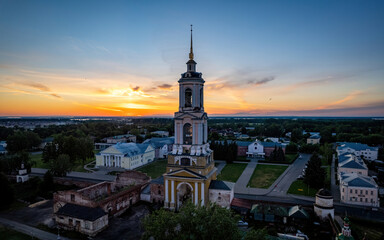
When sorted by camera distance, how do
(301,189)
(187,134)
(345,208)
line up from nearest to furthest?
(187,134) < (345,208) < (301,189)

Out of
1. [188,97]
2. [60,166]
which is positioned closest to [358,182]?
[188,97]

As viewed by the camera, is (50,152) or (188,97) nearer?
(188,97)

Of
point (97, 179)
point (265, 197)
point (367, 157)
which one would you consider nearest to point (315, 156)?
point (265, 197)

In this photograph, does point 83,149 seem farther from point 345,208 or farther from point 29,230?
point 345,208

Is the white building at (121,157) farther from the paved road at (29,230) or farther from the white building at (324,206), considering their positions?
the white building at (324,206)

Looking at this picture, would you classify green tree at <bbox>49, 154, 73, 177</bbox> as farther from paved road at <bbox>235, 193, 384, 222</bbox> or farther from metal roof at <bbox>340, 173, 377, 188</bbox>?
metal roof at <bbox>340, 173, 377, 188</bbox>

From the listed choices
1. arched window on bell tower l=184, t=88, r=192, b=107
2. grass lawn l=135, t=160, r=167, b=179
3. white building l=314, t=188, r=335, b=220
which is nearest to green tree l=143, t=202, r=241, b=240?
arched window on bell tower l=184, t=88, r=192, b=107

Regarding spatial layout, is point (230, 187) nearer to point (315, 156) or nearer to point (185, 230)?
point (185, 230)
